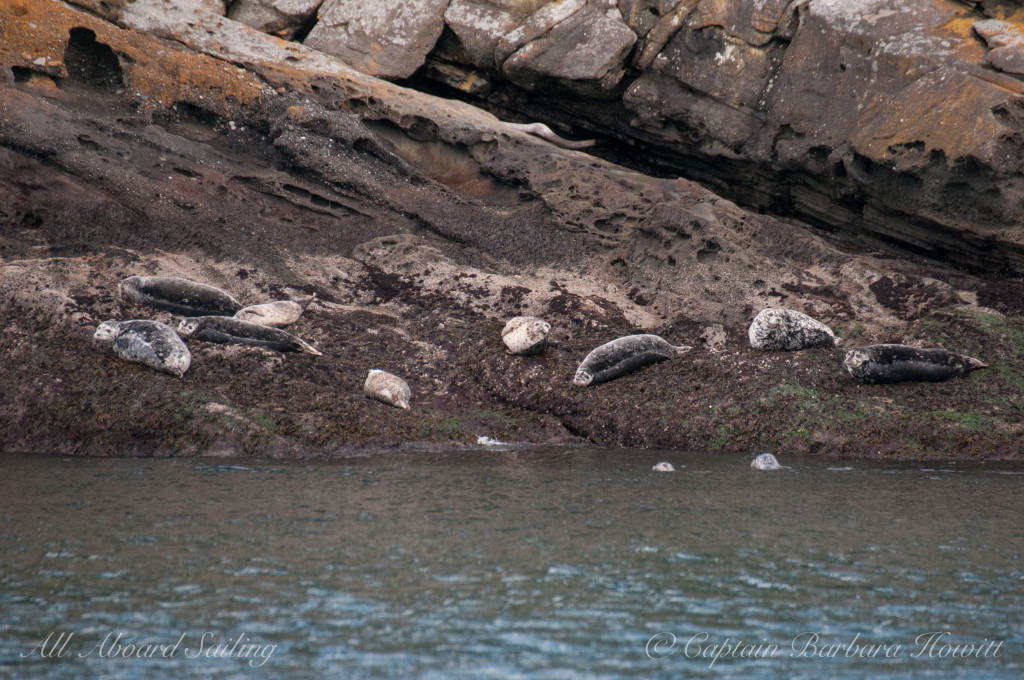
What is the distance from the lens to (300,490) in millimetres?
5191

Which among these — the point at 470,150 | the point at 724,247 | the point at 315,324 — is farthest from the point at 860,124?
the point at 315,324

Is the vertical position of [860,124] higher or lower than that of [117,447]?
higher

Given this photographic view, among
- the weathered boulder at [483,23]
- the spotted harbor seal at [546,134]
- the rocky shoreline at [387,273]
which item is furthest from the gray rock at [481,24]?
the spotted harbor seal at [546,134]

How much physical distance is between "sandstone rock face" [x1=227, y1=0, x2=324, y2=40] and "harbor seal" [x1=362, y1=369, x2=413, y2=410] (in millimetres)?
6691

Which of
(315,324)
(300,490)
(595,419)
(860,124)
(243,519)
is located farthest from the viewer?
(860,124)

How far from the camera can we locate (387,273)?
908cm

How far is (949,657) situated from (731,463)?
134 inches

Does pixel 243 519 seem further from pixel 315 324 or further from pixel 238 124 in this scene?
pixel 238 124

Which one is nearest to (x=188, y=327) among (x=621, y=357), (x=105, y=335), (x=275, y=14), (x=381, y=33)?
(x=105, y=335)

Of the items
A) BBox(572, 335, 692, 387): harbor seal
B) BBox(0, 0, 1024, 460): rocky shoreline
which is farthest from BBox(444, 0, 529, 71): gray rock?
BBox(572, 335, 692, 387): harbor seal

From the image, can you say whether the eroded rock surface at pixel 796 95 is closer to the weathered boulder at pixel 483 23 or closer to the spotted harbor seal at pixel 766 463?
the weathered boulder at pixel 483 23

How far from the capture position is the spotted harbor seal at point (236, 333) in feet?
24.1

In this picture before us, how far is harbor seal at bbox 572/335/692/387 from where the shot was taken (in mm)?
7512

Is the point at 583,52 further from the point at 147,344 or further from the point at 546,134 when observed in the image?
the point at 147,344
